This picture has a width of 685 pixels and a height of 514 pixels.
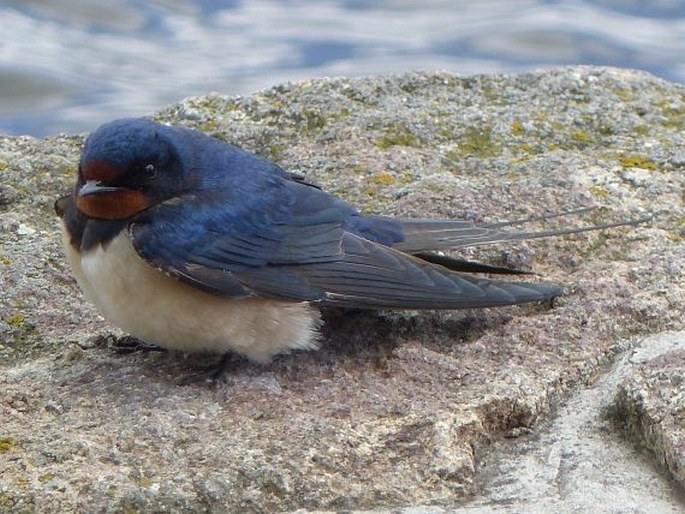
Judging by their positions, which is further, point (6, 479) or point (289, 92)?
point (289, 92)

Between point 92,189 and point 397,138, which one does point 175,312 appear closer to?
point 92,189

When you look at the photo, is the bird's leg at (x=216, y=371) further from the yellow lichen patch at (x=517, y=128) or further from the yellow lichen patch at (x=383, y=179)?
the yellow lichen patch at (x=517, y=128)

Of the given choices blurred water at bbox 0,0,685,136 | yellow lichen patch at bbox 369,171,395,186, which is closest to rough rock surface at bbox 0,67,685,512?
yellow lichen patch at bbox 369,171,395,186

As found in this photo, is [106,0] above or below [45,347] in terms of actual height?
above

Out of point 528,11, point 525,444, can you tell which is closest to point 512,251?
point 525,444

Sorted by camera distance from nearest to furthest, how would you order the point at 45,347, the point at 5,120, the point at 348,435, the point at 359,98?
the point at 348,435
the point at 45,347
the point at 359,98
the point at 5,120

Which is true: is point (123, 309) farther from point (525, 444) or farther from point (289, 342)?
point (525, 444)

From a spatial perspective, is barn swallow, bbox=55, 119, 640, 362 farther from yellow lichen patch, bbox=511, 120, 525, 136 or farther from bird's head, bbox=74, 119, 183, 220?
yellow lichen patch, bbox=511, 120, 525, 136
